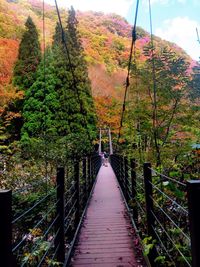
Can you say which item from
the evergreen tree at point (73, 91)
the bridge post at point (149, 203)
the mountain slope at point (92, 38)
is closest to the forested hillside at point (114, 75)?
the mountain slope at point (92, 38)

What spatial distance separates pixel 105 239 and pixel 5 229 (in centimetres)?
210

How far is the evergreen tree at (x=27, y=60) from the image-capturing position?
16.0 metres

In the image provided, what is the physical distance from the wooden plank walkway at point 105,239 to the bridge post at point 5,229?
4.71ft

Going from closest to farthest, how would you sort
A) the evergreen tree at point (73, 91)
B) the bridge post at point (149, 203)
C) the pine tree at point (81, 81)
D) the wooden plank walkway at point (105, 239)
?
the bridge post at point (149, 203) < the wooden plank walkway at point (105, 239) < the evergreen tree at point (73, 91) < the pine tree at point (81, 81)

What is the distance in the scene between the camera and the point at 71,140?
35.7 feet

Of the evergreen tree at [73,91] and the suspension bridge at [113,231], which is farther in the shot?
the evergreen tree at [73,91]

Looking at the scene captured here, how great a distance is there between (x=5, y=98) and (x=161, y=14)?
31.9ft

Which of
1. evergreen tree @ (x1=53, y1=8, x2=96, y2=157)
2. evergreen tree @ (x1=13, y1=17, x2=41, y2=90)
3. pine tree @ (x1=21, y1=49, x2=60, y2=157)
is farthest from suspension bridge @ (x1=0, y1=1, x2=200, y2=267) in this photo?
evergreen tree @ (x1=13, y1=17, x2=41, y2=90)

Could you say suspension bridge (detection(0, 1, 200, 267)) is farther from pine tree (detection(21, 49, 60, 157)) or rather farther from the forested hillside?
pine tree (detection(21, 49, 60, 157))

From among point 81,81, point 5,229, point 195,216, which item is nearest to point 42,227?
point 5,229

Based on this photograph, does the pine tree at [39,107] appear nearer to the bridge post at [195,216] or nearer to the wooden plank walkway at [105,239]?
the wooden plank walkway at [105,239]

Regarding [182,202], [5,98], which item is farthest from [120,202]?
[5,98]

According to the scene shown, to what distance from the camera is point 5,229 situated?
0.97 m

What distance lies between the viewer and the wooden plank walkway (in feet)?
7.57
